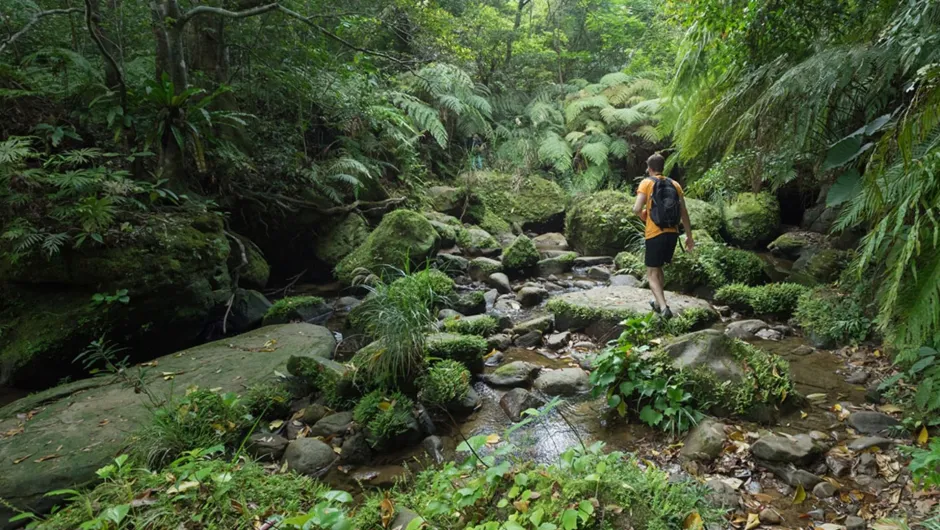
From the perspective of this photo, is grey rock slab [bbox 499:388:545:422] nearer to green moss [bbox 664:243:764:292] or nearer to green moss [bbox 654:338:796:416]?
green moss [bbox 654:338:796:416]

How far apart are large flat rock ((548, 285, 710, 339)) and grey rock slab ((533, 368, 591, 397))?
107 cm

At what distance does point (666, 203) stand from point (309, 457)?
370cm

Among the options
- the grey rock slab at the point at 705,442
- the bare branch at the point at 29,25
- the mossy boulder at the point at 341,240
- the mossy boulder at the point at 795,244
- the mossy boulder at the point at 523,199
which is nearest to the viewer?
the grey rock slab at the point at 705,442

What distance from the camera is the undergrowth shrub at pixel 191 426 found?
2469mm

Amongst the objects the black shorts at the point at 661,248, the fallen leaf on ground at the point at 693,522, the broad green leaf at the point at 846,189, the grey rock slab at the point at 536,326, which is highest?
the broad green leaf at the point at 846,189

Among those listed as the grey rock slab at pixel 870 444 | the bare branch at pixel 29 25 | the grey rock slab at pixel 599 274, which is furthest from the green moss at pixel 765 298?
the bare branch at pixel 29 25

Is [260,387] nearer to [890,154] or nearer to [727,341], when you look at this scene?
[727,341]

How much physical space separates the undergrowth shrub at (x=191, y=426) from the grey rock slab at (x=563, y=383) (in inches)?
81.0

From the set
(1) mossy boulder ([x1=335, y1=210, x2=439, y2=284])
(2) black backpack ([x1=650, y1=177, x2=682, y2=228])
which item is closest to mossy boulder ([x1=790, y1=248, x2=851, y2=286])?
(2) black backpack ([x1=650, y1=177, x2=682, y2=228])

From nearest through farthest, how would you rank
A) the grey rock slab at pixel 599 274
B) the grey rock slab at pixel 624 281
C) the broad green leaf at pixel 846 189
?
the broad green leaf at pixel 846 189, the grey rock slab at pixel 624 281, the grey rock slab at pixel 599 274

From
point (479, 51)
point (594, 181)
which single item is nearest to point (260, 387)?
point (594, 181)

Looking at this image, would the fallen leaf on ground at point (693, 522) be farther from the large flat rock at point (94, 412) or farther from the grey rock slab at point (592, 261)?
the grey rock slab at point (592, 261)

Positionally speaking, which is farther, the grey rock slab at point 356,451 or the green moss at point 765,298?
the green moss at point 765,298

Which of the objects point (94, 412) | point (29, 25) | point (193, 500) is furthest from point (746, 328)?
point (29, 25)
